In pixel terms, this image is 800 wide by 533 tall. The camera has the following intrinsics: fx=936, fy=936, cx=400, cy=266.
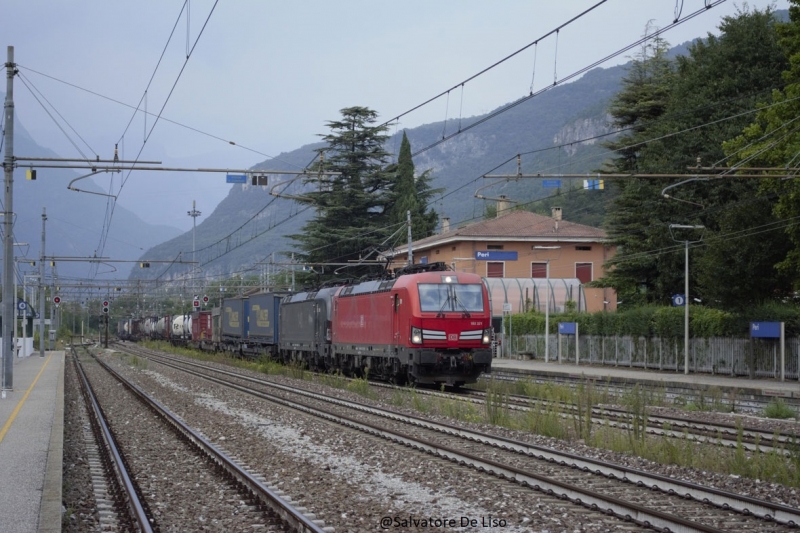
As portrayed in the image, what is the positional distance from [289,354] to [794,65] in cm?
2354

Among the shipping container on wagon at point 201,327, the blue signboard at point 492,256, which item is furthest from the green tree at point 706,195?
the shipping container on wagon at point 201,327

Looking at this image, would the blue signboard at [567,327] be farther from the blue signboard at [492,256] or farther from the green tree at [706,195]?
the blue signboard at [492,256]

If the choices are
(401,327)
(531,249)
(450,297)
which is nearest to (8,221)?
(401,327)

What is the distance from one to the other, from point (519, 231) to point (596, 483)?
174 feet

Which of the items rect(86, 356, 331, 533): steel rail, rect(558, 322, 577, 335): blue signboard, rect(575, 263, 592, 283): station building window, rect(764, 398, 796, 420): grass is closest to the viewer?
rect(86, 356, 331, 533): steel rail

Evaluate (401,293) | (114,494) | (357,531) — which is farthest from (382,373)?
(357,531)

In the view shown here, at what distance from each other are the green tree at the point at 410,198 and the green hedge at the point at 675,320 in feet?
49.1

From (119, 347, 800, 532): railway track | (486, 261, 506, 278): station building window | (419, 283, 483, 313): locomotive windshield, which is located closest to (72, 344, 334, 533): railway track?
(119, 347, 800, 532): railway track

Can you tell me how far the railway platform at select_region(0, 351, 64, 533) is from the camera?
852 centimetres

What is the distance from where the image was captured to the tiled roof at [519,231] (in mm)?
61094

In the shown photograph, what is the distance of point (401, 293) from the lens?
2547 cm

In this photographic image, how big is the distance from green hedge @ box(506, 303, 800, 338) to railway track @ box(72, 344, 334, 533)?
2208 cm

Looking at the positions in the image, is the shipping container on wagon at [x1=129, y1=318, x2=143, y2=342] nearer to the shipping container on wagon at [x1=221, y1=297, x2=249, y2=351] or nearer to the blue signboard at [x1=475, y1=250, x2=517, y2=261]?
the shipping container on wagon at [x1=221, y1=297, x2=249, y2=351]

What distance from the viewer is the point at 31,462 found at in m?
11.9
